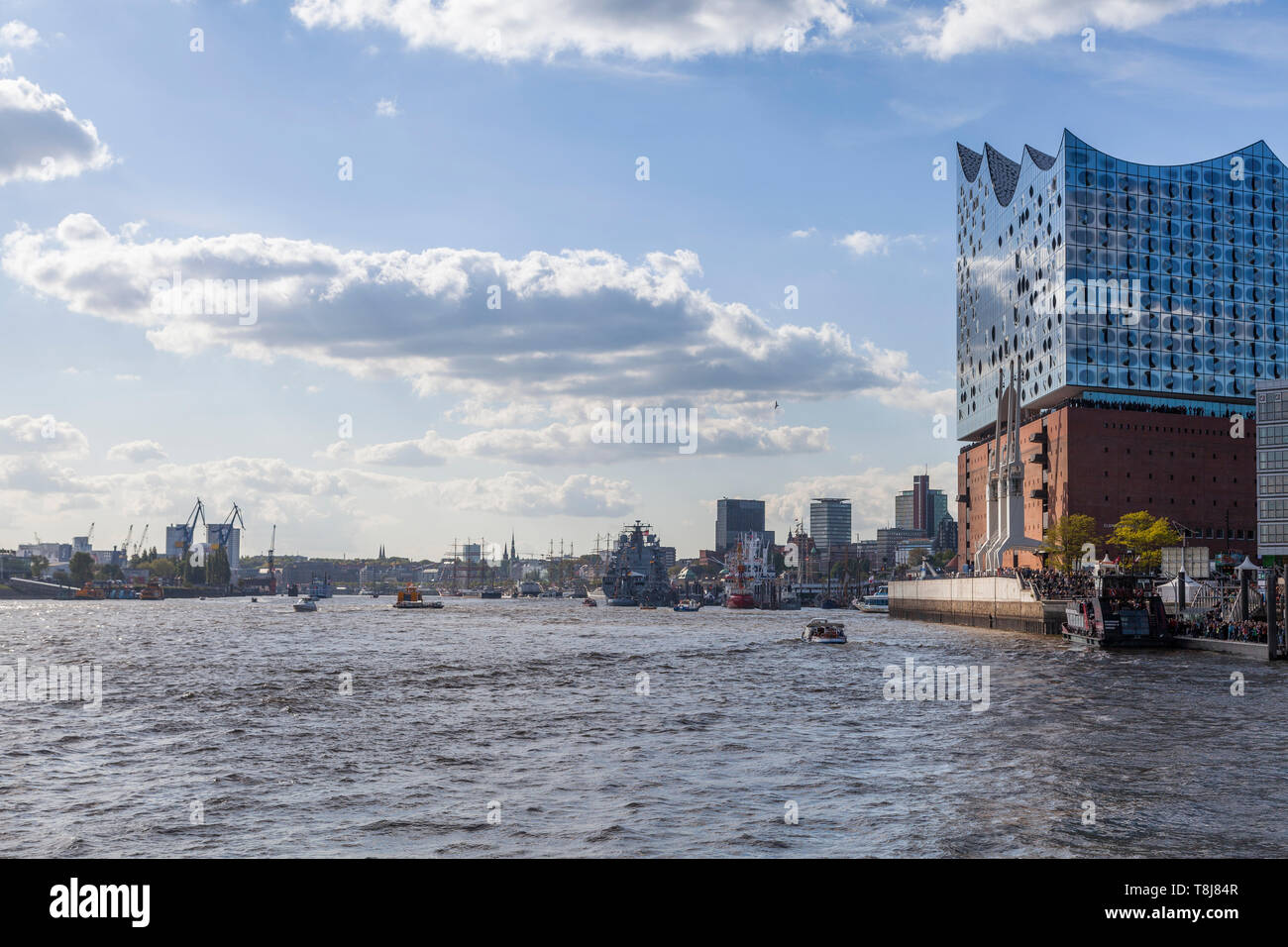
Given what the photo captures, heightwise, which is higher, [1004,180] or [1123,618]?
[1004,180]

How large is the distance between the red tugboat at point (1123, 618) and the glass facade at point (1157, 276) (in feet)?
224

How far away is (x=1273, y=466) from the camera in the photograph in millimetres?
124312

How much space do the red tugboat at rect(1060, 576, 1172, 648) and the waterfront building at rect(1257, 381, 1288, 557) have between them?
35.7 metres

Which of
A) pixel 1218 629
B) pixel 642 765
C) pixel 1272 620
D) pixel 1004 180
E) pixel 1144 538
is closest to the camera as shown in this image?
pixel 642 765

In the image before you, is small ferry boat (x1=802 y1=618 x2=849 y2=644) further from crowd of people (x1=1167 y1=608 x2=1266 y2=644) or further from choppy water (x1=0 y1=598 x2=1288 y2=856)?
choppy water (x1=0 y1=598 x2=1288 y2=856)

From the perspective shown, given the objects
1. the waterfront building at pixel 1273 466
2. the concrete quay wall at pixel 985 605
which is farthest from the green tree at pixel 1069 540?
the waterfront building at pixel 1273 466

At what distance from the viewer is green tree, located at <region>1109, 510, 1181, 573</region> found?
140 m

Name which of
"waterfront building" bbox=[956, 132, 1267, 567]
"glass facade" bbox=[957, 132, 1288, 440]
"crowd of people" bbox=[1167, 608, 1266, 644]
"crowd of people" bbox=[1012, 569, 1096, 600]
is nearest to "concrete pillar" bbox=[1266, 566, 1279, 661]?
"crowd of people" bbox=[1167, 608, 1266, 644]

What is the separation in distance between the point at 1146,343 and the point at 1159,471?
18.7 meters

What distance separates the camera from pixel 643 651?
95000mm

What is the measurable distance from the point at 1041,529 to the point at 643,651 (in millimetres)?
95782

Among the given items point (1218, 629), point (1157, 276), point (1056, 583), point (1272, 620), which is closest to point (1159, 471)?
point (1157, 276)

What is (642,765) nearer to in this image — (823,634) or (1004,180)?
(823,634)
